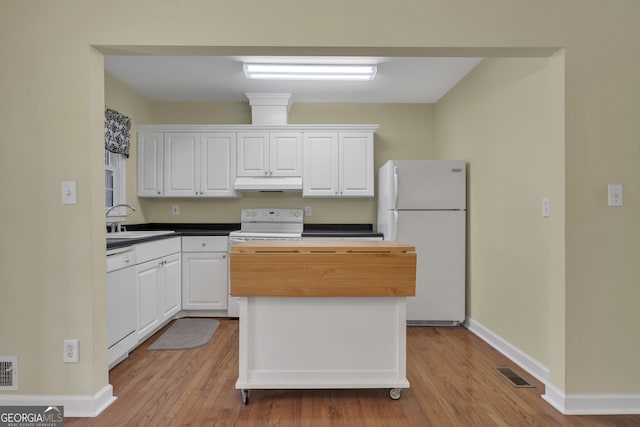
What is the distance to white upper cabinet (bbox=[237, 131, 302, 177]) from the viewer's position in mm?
4348

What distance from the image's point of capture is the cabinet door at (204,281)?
409 cm

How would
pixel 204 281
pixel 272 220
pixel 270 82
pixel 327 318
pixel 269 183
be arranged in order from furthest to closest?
1. pixel 272 220
2. pixel 269 183
3. pixel 204 281
4. pixel 270 82
5. pixel 327 318

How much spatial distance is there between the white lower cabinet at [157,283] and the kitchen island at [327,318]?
1389 millimetres

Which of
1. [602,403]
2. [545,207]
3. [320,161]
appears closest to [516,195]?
[545,207]

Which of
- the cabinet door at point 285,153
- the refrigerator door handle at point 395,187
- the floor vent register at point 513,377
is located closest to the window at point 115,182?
the cabinet door at point 285,153

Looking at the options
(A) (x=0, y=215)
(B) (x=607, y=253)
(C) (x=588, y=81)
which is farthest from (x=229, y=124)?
(B) (x=607, y=253)

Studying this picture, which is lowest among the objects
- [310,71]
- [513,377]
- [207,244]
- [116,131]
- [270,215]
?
[513,377]

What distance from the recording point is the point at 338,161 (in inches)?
172

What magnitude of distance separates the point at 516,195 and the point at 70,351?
3111 mm

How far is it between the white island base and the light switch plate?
1.15 meters

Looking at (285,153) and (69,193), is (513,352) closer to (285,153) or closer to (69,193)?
(285,153)

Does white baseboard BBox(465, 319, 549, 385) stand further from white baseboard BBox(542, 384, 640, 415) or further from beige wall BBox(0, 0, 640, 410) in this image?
beige wall BBox(0, 0, 640, 410)

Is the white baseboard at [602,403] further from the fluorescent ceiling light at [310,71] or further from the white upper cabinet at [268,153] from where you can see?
the white upper cabinet at [268,153]

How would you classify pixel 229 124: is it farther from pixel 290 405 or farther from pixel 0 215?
pixel 290 405
